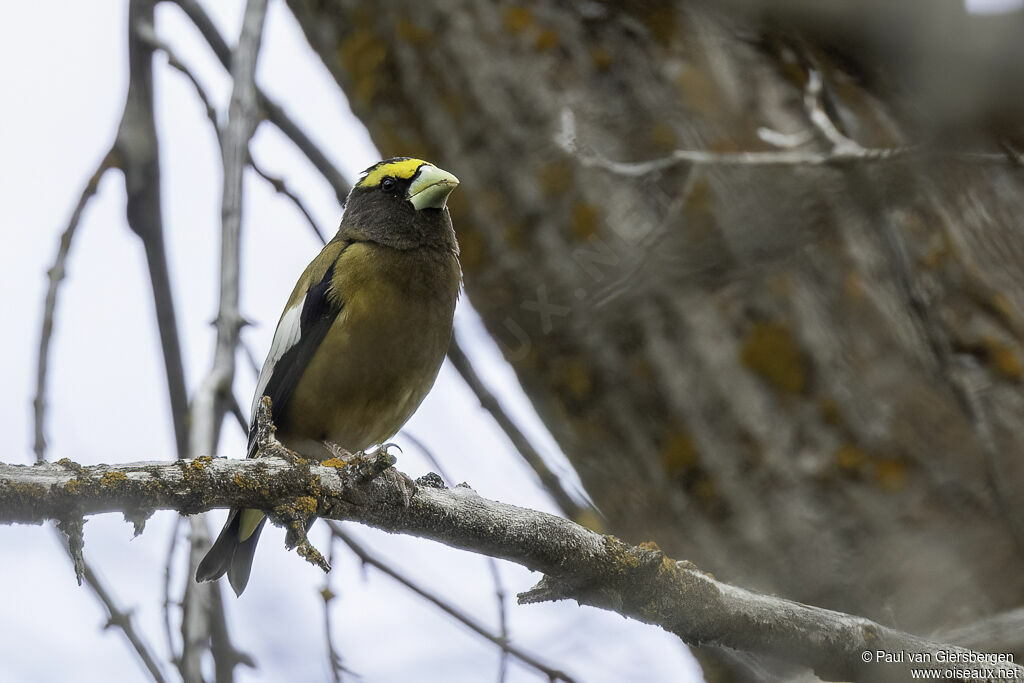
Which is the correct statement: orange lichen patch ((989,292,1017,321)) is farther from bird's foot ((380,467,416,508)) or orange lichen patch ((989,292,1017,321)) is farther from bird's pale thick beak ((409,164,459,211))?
bird's pale thick beak ((409,164,459,211))

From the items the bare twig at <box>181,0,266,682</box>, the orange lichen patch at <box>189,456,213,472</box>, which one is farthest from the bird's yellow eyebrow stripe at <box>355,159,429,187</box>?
the orange lichen patch at <box>189,456,213,472</box>

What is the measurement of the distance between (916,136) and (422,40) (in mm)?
1756

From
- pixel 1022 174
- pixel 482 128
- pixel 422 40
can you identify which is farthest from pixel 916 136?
pixel 422 40

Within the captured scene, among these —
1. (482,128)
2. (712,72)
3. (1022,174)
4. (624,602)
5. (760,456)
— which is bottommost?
(624,602)

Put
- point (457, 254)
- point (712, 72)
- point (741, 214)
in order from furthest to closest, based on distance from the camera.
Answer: point (457, 254) → point (712, 72) → point (741, 214)

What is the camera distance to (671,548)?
2912mm

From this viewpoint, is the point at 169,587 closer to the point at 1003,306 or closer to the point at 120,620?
the point at 120,620

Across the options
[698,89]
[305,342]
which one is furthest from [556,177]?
[305,342]

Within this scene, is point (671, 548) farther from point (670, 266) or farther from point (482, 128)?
point (482, 128)

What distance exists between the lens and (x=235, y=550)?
353cm

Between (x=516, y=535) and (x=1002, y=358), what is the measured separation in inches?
53.3

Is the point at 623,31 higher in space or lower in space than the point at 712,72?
higher

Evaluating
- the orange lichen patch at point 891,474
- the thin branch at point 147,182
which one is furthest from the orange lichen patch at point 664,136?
the thin branch at point 147,182

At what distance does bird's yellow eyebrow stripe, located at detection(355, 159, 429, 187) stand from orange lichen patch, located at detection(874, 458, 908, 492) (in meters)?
1.92
